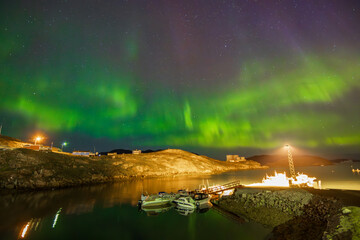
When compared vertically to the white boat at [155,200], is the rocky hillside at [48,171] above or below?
above

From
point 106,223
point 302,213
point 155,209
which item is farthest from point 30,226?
point 302,213

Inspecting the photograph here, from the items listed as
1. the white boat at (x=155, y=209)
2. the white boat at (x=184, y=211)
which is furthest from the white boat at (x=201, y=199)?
the white boat at (x=155, y=209)

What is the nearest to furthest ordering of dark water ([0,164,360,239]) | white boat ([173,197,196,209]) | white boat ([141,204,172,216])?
dark water ([0,164,360,239]), white boat ([141,204,172,216]), white boat ([173,197,196,209])

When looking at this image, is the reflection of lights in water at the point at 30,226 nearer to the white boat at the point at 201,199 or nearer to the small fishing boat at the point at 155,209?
the small fishing boat at the point at 155,209

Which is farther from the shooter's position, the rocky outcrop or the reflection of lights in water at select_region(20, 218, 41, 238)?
the rocky outcrop

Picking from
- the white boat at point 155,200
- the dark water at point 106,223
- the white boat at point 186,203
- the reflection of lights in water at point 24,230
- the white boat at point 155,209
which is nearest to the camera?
the reflection of lights in water at point 24,230

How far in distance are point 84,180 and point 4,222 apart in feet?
148

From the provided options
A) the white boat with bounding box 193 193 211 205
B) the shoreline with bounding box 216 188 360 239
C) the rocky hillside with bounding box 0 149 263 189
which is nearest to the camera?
the shoreline with bounding box 216 188 360 239

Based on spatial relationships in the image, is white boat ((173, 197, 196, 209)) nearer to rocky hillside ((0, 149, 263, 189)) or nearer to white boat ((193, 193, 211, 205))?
white boat ((193, 193, 211, 205))

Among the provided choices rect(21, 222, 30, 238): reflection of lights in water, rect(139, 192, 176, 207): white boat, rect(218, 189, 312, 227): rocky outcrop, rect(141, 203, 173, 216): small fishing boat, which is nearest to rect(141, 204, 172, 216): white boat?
rect(141, 203, 173, 216): small fishing boat

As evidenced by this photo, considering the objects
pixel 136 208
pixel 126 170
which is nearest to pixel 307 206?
pixel 136 208

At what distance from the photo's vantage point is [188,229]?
27.3 m

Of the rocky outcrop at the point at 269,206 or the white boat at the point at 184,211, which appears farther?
the white boat at the point at 184,211

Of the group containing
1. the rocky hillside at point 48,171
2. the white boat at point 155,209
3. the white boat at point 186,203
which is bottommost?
the white boat at point 155,209
